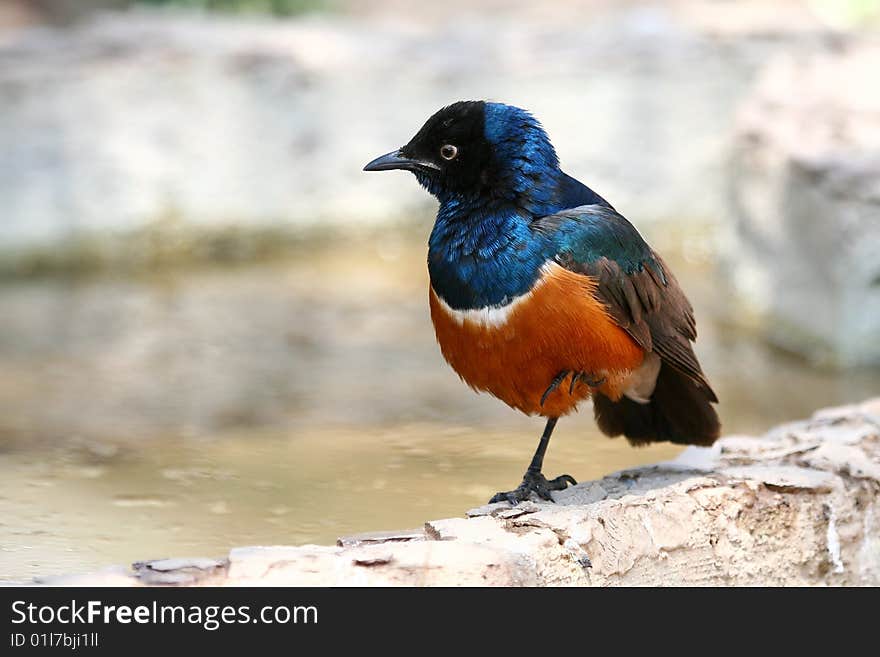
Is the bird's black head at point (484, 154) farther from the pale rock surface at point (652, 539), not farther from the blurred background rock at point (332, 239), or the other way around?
the blurred background rock at point (332, 239)

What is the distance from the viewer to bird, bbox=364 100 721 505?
3.90 metres

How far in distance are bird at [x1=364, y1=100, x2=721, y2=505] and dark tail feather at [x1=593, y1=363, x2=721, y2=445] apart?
13cm

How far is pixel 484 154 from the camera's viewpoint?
407cm

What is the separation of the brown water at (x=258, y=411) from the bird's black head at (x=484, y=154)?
1.27 metres

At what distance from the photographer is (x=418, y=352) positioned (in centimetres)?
719

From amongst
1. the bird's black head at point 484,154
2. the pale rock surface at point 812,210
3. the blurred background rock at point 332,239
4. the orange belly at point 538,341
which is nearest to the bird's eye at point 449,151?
the bird's black head at point 484,154

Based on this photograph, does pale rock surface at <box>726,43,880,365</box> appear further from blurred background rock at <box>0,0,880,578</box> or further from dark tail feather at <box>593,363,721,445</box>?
dark tail feather at <box>593,363,721,445</box>

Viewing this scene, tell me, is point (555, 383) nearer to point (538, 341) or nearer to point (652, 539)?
point (538, 341)

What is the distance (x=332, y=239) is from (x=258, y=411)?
10.2 feet

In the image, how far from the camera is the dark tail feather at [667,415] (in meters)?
4.41

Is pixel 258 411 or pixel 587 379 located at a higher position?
pixel 258 411

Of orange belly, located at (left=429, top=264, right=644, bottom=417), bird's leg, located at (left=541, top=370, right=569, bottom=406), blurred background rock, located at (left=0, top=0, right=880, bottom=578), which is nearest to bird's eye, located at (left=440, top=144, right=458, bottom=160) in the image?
orange belly, located at (left=429, top=264, right=644, bottom=417)

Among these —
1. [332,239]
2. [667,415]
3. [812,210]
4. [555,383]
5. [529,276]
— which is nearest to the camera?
[529,276]

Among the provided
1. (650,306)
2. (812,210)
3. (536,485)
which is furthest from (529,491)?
(812,210)
